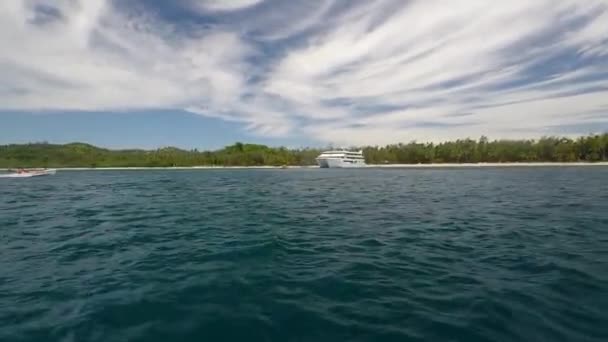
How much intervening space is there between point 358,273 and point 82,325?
5726mm

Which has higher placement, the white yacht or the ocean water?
the white yacht

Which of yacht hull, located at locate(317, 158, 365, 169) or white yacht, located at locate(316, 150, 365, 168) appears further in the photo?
white yacht, located at locate(316, 150, 365, 168)

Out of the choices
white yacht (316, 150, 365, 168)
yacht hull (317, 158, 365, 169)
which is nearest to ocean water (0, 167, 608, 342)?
yacht hull (317, 158, 365, 169)

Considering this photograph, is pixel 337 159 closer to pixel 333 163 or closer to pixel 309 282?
pixel 333 163

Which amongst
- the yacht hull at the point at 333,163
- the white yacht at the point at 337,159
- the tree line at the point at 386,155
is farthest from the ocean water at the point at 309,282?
the tree line at the point at 386,155

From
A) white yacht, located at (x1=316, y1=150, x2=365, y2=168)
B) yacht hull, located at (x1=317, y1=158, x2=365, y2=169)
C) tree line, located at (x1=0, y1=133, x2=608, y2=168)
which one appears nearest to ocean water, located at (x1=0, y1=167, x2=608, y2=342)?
yacht hull, located at (x1=317, y1=158, x2=365, y2=169)

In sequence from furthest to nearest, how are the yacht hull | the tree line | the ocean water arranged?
the yacht hull → the tree line → the ocean water

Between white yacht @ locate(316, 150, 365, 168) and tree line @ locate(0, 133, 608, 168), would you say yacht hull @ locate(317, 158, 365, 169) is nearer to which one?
white yacht @ locate(316, 150, 365, 168)

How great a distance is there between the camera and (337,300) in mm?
6230

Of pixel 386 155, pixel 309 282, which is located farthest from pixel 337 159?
pixel 309 282

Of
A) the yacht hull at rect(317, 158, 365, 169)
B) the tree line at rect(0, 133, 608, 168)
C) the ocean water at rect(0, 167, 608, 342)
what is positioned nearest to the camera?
the ocean water at rect(0, 167, 608, 342)

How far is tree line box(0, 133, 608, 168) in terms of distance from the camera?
400 ft

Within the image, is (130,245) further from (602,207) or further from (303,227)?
(602,207)

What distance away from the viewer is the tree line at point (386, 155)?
12188 cm
